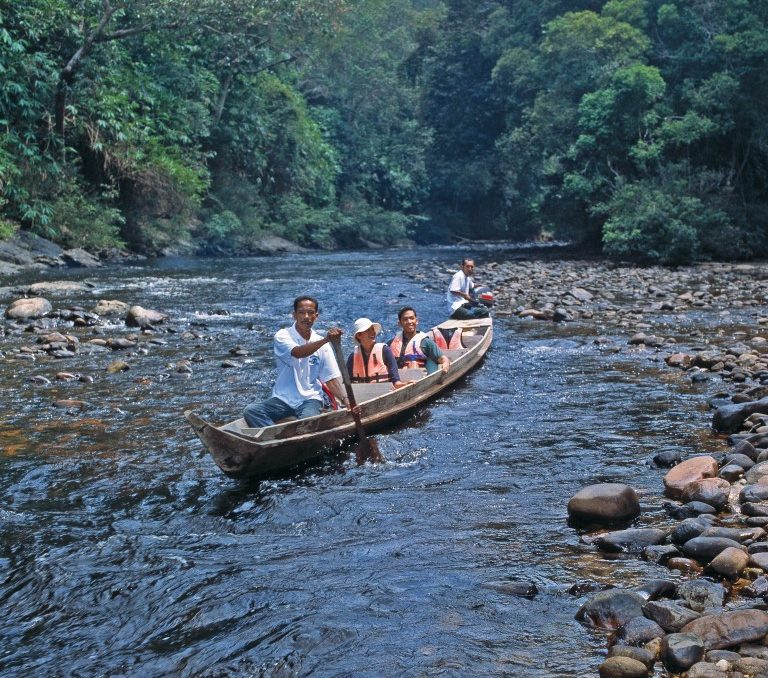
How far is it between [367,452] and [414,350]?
2.56 m

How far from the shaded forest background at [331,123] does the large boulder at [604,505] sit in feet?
60.3

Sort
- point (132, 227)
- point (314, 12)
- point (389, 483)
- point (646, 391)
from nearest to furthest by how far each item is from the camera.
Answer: point (389, 483), point (646, 391), point (132, 227), point (314, 12)

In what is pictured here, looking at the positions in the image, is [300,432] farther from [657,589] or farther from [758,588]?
[758,588]

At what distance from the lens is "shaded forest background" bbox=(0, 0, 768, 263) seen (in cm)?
2277

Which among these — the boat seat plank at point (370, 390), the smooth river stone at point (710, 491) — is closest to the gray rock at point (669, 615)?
the smooth river stone at point (710, 491)

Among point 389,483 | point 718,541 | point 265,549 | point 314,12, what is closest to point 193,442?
point 389,483

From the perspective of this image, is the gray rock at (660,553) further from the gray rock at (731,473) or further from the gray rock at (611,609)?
the gray rock at (731,473)

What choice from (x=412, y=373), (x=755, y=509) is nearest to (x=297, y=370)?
(x=412, y=373)

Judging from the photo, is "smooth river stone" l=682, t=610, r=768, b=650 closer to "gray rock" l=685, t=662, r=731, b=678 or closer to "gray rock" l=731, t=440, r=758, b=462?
"gray rock" l=685, t=662, r=731, b=678

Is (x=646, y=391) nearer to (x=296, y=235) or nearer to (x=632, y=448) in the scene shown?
(x=632, y=448)

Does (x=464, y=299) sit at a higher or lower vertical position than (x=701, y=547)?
higher

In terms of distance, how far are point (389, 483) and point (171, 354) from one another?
5637mm

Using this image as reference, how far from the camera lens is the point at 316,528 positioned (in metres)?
5.54

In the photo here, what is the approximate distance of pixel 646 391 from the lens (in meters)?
9.00
